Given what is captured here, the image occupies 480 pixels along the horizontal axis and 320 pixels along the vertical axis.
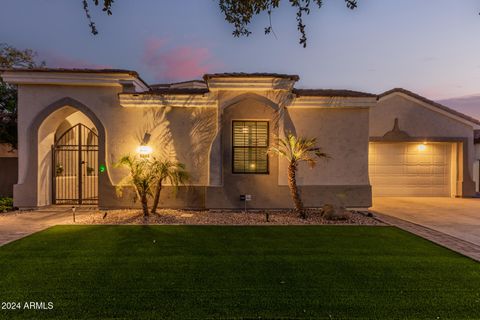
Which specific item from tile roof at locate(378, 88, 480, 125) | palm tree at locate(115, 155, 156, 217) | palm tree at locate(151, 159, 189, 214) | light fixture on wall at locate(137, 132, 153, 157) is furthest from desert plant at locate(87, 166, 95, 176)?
tile roof at locate(378, 88, 480, 125)

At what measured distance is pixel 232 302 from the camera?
391 centimetres

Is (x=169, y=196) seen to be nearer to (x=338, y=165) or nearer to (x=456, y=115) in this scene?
(x=338, y=165)

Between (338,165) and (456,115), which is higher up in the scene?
(456,115)

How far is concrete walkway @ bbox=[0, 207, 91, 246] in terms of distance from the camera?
7.48 m

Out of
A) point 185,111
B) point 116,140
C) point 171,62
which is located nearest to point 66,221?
point 116,140

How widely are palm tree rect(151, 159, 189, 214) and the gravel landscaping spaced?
757 millimetres

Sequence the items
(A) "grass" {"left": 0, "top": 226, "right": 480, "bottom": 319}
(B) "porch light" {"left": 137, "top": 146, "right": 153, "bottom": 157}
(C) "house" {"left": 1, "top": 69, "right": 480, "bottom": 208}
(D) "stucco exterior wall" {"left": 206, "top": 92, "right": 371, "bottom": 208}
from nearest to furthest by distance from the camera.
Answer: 1. (A) "grass" {"left": 0, "top": 226, "right": 480, "bottom": 319}
2. (B) "porch light" {"left": 137, "top": 146, "right": 153, "bottom": 157}
3. (C) "house" {"left": 1, "top": 69, "right": 480, "bottom": 208}
4. (D) "stucco exterior wall" {"left": 206, "top": 92, "right": 371, "bottom": 208}

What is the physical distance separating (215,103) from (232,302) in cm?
785

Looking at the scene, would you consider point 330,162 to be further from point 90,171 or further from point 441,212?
point 90,171

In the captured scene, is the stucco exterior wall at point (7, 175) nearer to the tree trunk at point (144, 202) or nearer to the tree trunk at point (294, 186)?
the tree trunk at point (144, 202)

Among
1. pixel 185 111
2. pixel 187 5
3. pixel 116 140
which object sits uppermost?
pixel 187 5

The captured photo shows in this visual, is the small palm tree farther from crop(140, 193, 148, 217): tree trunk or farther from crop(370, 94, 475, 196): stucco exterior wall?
crop(370, 94, 475, 196): stucco exterior wall

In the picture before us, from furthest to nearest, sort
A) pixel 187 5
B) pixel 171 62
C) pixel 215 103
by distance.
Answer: pixel 171 62 < pixel 215 103 < pixel 187 5

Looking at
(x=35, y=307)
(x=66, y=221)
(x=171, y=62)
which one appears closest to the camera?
(x=35, y=307)
